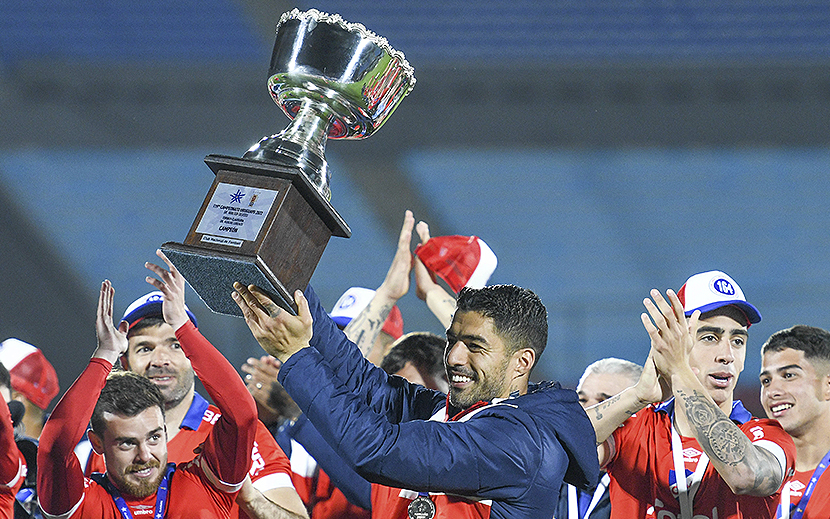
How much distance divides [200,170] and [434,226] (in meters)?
2.98

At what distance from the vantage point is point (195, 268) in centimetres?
236

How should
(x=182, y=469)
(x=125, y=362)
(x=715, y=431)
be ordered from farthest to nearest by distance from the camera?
(x=125, y=362), (x=182, y=469), (x=715, y=431)

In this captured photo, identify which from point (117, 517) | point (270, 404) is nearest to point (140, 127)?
point (270, 404)

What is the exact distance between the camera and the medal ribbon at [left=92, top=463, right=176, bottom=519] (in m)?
3.11

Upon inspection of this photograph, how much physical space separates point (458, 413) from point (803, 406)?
1.42 metres

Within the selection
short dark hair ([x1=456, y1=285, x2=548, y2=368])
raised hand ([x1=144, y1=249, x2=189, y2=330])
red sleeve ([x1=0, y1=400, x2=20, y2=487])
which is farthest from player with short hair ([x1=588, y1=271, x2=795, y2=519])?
red sleeve ([x1=0, y1=400, x2=20, y2=487])

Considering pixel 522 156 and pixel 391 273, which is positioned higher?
pixel 522 156

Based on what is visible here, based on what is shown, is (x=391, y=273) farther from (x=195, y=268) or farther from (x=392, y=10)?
(x=392, y=10)

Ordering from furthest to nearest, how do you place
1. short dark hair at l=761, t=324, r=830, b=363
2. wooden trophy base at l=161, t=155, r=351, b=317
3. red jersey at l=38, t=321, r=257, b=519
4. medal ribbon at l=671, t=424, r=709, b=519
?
short dark hair at l=761, t=324, r=830, b=363
medal ribbon at l=671, t=424, r=709, b=519
red jersey at l=38, t=321, r=257, b=519
wooden trophy base at l=161, t=155, r=351, b=317

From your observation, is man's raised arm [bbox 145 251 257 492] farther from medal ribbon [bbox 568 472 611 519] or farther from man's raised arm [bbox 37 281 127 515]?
medal ribbon [bbox 568 472 611 519]

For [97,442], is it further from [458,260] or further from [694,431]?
[694,431]

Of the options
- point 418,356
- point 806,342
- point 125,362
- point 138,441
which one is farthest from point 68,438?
→ point 806,342

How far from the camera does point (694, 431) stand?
119 inches

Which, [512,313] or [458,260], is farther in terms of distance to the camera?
[458,260]
